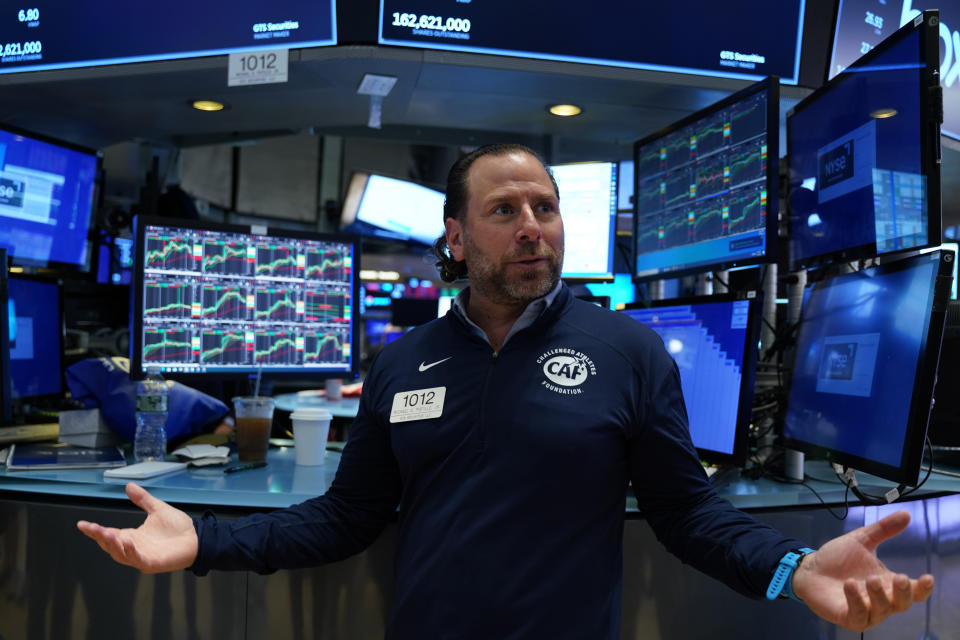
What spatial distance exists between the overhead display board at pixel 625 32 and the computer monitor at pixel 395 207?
2899 millimetres

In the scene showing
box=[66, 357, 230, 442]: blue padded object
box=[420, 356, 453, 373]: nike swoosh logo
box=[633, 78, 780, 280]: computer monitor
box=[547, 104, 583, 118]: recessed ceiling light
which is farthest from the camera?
box=[547, 104, 583, 118]: recessed ceiling light

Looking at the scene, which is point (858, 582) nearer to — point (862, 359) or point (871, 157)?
point (862, 359)

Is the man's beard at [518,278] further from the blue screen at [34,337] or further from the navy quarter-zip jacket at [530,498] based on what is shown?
the blue screen at [34,337]

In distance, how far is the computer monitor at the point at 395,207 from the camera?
4930mm

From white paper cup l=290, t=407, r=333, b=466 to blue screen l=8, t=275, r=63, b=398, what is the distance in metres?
0.92

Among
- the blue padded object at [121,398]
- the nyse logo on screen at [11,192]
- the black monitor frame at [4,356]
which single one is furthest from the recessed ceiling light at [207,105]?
the black monitor frame at [4,356]

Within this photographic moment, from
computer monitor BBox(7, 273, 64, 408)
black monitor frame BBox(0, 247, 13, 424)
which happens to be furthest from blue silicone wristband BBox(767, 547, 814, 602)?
computer monitor BBox(7, 273, 64, 408)

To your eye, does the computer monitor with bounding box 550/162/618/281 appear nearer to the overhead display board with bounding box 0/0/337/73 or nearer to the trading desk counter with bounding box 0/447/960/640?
the overhead display board with bounding box 0/0/337/73

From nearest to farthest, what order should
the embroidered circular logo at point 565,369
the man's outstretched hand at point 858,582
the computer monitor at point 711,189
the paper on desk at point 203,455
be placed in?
→ the man's outstretched hand at point 858,582, the embroidered circular logo at point 565,369, the computer monitor at point 711,189, the paper on desk at point 203,455

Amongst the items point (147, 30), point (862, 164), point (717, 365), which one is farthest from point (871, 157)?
point (147, 30)

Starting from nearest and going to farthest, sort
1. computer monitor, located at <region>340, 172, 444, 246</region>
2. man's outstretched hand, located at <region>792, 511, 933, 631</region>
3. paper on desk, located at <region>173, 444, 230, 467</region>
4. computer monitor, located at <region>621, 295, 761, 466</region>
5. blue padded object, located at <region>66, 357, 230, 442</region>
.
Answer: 1. man's outstretched hand, located at <region>792, 511, 933, 631</region>
2. computer monitor, located at <region>621, 295, 761, 466</region>
3. paper on desk, located at <region>173, 444, 230, 467</region>
4. blue padded object, located at <region>66, 357, 230, 442</region>
5. computer monitor, located at <region>340, 172, 444, 246</region>

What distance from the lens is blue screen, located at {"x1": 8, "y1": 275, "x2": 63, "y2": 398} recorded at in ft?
6.57

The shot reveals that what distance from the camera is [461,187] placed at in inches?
52.6

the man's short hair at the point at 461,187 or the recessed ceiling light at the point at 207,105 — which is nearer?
the man's short hair at the point at 461,187
